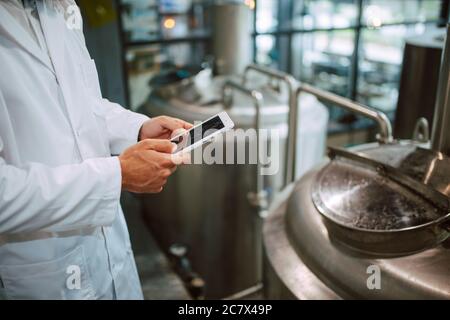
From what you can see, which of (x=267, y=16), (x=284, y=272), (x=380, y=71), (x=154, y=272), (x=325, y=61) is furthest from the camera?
(x=380, y=71)

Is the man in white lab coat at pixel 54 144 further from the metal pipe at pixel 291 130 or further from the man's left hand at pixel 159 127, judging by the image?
the metal pipe at pixel 291 130

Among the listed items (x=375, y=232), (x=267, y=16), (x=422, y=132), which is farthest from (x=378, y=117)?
(x=267, y=16)

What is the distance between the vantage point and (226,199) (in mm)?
2453

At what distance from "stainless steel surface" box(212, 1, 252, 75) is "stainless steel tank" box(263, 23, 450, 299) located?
1.47 metres

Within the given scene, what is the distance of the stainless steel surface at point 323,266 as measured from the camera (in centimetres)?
108

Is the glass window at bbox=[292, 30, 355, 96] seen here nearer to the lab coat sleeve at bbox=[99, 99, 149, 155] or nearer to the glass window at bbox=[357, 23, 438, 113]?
the glass window at bbox=[357, 23, 438, 113]

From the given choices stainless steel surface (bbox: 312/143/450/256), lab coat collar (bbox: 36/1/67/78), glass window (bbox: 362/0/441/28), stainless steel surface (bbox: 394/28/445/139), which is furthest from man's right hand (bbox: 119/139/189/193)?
glass window (bbox: 362/0/441/28)

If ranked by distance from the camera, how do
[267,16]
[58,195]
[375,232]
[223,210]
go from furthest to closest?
1. [267,16]
2. [223,210]
3. [375,232]
4. [58,195]

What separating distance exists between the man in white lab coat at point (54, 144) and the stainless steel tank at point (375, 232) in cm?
60

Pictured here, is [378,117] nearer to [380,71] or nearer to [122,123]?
[122,123]

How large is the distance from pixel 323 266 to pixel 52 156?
0.81 m

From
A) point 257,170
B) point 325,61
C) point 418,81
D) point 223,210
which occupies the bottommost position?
point 223,210
